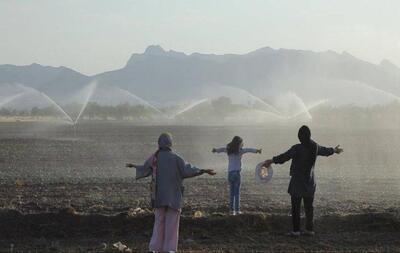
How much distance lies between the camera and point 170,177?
980 centimetres

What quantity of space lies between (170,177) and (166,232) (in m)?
0.88

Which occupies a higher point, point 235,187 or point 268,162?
point 268,162

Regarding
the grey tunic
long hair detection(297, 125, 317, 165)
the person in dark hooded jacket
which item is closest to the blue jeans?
Answer: the person in dark hooded jacket

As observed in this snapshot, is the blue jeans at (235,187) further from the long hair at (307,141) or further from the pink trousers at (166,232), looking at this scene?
the pink trousers at (166,232)

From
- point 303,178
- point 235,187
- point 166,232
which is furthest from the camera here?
point 235,187

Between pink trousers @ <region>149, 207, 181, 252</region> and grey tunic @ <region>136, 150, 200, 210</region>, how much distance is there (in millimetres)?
144

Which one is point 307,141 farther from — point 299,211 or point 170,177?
point 170,177

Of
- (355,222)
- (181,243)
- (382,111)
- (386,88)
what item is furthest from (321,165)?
(386,88)

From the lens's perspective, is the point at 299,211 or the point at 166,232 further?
the point at 299,211

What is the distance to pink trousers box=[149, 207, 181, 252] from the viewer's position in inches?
385

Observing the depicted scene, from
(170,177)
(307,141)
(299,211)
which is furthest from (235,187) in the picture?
(170,177)

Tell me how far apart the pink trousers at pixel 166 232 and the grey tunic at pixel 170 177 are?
0.14 metres

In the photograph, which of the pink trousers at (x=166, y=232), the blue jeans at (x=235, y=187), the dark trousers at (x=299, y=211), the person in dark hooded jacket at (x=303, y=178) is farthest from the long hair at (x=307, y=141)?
the pink trousers at (x=166, y=232)

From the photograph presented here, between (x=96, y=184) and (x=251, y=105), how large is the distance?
12128 cm
